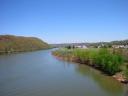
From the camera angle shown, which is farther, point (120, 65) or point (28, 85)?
point (120, 65)

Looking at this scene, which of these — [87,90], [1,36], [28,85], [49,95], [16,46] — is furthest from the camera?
[1,36]

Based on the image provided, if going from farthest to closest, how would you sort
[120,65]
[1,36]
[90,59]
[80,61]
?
[1,36]
[80,61]
[90,59]
[120,65]

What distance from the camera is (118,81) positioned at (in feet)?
112

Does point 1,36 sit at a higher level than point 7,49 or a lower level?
higher

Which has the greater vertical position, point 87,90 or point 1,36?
point 1,36

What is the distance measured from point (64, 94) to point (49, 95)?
2158mm

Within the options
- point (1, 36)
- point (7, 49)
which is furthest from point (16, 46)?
point (1, 36)

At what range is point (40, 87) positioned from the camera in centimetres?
3058

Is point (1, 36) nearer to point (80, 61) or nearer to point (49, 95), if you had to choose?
point (80, 61)

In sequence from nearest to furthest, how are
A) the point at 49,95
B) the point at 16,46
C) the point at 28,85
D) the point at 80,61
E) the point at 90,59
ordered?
the point at 49,95
the point at 28,85
the point at 90,59
the point at 80,61
the point at 16,46

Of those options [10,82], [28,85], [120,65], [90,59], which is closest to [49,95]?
[28,85]

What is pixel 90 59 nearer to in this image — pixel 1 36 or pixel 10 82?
pixel 10 82

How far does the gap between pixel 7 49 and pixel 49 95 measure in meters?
133

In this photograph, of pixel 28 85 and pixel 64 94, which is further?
pixel 28 85
